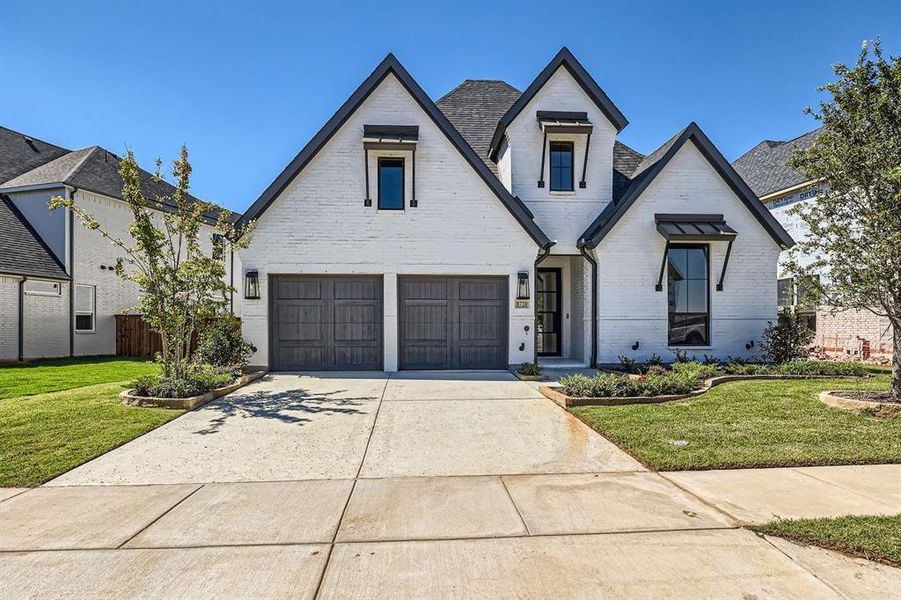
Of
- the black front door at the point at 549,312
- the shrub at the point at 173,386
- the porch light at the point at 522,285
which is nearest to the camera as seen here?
the shrub at the point at 173,386

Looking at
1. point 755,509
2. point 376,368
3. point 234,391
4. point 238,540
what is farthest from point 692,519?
point 376,368

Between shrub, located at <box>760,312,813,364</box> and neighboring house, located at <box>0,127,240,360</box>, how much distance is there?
2350 centimetres

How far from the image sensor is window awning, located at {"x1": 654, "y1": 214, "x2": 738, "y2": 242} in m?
12.1

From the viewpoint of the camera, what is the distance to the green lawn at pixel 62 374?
403 inches

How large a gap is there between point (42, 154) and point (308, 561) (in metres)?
27.2

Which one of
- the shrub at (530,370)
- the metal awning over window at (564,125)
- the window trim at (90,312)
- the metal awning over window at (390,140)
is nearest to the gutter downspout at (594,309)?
the shrub at (530,370)

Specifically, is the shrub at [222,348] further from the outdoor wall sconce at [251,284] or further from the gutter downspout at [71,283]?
the gutter downspout at [71,283]

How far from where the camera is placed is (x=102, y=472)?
5.05m

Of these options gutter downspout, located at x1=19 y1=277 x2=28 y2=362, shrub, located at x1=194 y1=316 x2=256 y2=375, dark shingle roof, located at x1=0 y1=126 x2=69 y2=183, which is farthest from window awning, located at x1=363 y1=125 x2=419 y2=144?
dark shingle roof, located at x1=0 y1=126 x2=69 y2=183

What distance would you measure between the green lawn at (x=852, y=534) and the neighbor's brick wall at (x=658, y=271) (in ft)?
29.8

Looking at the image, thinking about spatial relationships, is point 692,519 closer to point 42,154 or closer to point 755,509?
point 755,509

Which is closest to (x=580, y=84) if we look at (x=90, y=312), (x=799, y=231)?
(x=799, y=231)

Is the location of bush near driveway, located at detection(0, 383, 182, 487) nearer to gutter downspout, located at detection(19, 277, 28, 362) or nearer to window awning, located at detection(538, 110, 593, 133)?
gutter downspout, located at detection(19, 277, 28, 362)

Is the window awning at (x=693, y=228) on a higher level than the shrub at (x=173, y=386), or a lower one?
higher
